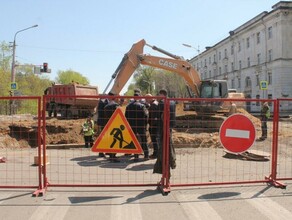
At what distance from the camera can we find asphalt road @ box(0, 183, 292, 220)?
5461mm

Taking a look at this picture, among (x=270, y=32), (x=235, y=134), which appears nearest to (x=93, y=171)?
(x=235, y=134)

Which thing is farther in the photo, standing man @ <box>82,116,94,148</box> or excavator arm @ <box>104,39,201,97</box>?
excavator arm @ <box>104,39,201,97</box>

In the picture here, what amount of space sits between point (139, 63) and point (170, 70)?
1915 mm

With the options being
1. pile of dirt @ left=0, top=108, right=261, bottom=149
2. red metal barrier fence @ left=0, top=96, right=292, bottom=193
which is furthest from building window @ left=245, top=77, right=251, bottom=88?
red metal barrier fence @ left=0, top=96, right=292, bottom=193

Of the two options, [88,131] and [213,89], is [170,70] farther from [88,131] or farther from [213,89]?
[88,131]

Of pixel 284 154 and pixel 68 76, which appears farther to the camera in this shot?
pixel 68 76

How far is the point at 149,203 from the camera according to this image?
19.9 feet

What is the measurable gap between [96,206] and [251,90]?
60.6 meters

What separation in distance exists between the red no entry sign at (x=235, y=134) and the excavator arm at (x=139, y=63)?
10.1m

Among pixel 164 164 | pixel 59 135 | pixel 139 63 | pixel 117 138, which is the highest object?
pixel 139 63

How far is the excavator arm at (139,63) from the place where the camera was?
17.7 m

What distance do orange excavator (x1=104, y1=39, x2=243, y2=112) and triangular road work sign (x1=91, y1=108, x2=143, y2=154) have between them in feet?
30.3

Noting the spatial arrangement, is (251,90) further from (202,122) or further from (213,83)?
(202,122)

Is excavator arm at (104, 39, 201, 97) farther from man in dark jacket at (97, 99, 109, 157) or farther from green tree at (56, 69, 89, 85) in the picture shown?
green tree at (56, 69, 89, 85)
